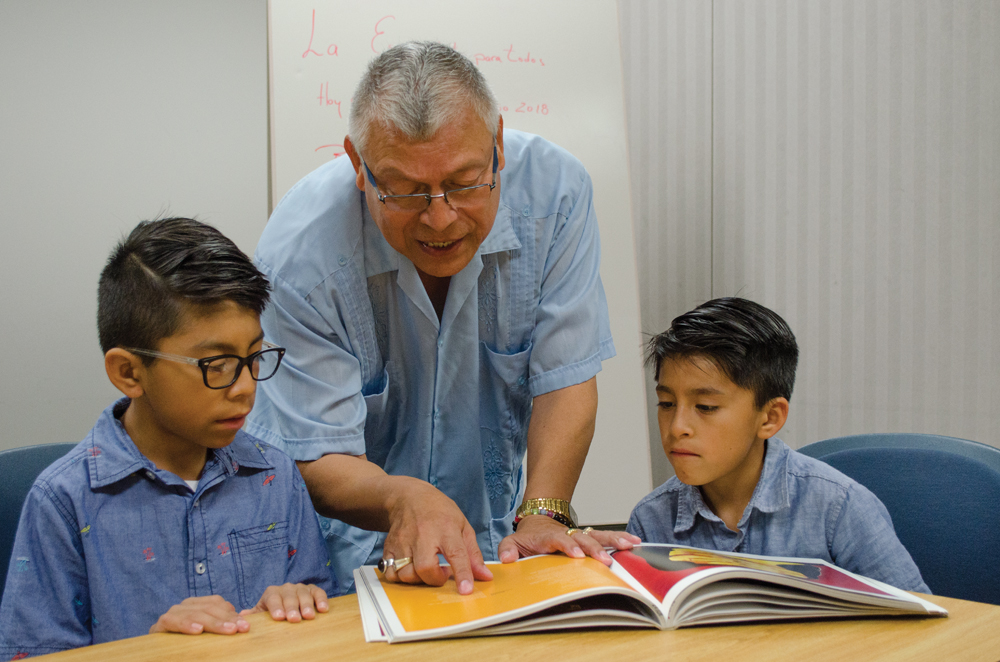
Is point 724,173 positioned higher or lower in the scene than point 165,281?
higher

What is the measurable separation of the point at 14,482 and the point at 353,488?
61cm

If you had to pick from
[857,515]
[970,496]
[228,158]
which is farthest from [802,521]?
[228,158]

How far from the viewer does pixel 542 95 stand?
235cm

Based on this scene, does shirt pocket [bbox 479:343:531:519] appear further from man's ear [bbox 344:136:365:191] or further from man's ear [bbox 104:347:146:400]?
man's ear [bbox 104:347:146:400]

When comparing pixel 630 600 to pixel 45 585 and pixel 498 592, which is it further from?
pixel 45 585

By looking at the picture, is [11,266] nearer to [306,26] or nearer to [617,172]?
[306,26]

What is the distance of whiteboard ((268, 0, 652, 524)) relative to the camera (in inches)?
86.1

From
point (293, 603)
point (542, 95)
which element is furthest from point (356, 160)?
point (542, 95)

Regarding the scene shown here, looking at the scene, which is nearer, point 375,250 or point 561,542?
point 561,542

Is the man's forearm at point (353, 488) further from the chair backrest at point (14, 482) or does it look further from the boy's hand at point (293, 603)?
the chair backrest at point (14, 482)

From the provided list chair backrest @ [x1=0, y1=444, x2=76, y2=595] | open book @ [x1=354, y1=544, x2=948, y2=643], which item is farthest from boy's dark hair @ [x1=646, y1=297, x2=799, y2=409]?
chair backrest @ [x1=0, y1=444, x2=76, y2=595]

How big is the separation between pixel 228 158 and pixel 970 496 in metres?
2.48

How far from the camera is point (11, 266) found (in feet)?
8.48

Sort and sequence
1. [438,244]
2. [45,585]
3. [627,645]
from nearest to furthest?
[627,645] → [45,585] → [438,244]
